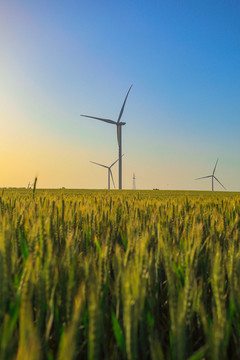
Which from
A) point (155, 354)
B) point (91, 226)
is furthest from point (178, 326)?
point (91, 226)

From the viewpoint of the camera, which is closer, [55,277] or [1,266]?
[1,266]

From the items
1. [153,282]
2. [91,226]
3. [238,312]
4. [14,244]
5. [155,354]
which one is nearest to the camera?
[155,354]

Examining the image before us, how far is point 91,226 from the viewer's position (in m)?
1.85

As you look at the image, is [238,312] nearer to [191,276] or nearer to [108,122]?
[191,276]

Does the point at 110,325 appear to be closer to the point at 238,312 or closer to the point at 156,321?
the point at 156,321

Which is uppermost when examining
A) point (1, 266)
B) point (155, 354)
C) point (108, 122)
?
point (108, 122)

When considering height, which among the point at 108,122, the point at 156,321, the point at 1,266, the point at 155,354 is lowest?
the point at 156,321

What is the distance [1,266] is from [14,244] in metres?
0.64

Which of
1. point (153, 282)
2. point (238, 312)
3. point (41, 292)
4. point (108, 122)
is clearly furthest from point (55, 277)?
point (108, 122)

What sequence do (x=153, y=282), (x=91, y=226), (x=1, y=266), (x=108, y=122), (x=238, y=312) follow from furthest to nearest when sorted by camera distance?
(x=108, y=122), (x=91, y=226), (x=153, y=282), (x=238, y=312), (x=1, y=266)

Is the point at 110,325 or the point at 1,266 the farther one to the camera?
the point at 110,325

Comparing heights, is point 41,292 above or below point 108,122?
below

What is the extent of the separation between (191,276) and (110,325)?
12.8 inches

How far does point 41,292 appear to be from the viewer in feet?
2.68
